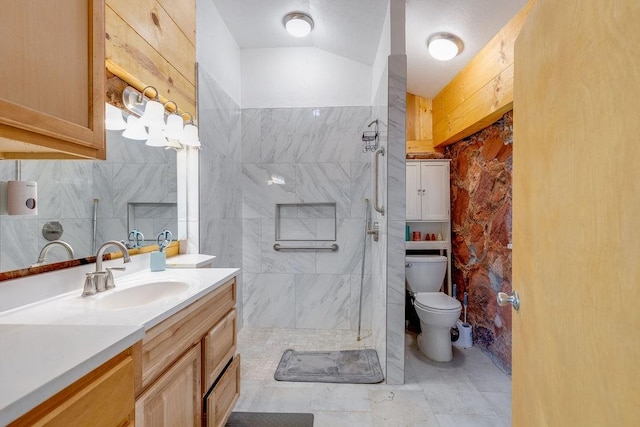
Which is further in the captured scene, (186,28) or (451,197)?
(451,197)

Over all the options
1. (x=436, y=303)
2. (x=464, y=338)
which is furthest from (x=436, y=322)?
(x=464, y=338)

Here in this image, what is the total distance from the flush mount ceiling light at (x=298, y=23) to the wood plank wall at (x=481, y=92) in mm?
1390

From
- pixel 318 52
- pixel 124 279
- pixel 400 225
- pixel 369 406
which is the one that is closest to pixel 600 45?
pixel 400 225

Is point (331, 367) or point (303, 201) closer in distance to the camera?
point (331, 367)

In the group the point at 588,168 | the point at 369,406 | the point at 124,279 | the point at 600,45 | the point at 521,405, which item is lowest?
the point at 369,406

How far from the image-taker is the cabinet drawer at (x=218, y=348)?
52.3 inches

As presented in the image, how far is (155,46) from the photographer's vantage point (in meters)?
1.72

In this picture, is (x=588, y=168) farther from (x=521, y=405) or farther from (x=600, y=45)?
(x=521, y=405)

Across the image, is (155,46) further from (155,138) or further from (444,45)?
(444,45)

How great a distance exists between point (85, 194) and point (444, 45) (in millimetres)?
2478

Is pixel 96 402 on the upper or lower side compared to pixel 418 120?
lower

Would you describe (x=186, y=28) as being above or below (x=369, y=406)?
above

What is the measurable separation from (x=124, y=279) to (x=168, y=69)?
49.2 inches

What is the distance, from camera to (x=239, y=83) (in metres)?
3.11
